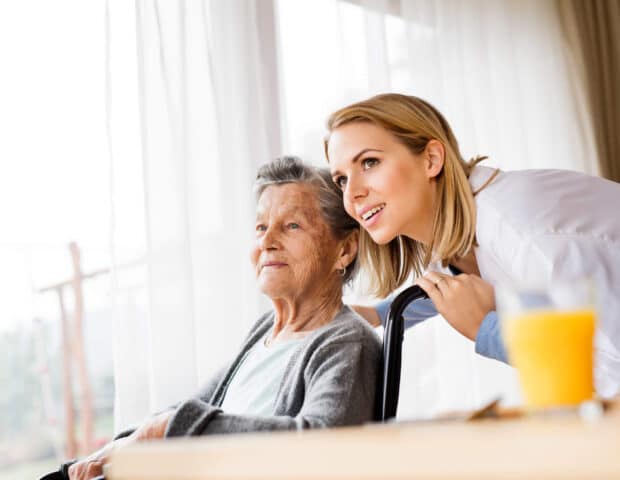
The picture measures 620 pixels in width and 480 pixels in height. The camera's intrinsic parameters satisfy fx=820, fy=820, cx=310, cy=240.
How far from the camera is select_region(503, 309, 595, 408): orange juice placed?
0.64 meters

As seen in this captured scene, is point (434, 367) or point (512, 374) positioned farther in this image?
point (512, 374)

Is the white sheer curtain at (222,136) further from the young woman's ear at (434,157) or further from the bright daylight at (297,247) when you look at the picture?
the young woman's ear at (434,157)

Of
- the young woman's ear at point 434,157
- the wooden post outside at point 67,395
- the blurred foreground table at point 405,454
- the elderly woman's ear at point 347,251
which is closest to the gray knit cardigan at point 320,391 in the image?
the elderly woman's ear at point 347,251

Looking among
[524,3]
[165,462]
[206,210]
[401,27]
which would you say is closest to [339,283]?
[206,210]

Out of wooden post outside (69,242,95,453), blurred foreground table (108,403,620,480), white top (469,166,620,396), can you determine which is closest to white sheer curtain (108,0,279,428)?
white top (469,166,620,396)

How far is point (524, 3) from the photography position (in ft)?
11.5

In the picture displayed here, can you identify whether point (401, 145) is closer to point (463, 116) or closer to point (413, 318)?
point (413, 318)

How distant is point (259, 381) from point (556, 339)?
902mm

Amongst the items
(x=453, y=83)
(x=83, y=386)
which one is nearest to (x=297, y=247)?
(x=453, y=83)

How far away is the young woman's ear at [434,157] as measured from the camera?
1.63 m

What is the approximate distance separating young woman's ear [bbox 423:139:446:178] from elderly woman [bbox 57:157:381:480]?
A: 0.19 m

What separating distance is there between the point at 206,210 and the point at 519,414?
148 cm

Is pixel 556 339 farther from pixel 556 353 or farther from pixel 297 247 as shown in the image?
pixel 297 247

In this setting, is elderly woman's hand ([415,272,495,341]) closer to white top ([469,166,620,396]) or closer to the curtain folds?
white top ([469,166,620,396])
